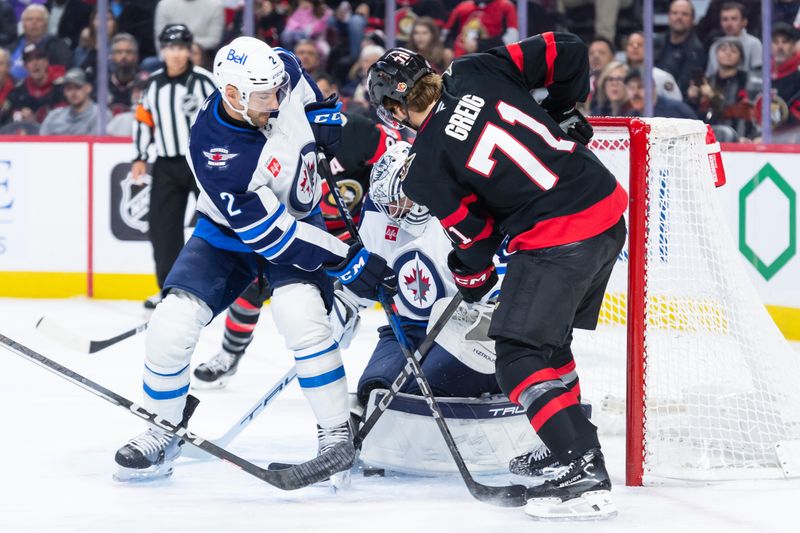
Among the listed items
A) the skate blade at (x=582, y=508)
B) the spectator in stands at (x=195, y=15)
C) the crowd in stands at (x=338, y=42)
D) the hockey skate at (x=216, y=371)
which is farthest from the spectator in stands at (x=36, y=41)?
the skate blade at (x=582, y=508)

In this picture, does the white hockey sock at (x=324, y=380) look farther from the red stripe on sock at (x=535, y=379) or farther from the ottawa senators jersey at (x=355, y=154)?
the ottawa senators jersey at (x=355, y=154)

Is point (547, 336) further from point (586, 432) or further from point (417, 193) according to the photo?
point (417, 193)

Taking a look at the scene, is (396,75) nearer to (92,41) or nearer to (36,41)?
(92,41)

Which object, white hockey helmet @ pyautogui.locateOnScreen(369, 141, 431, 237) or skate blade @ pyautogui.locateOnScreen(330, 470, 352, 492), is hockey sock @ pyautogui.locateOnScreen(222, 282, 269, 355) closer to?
white hockey helmet @ pyautogui.locateOnScreen(369, 141, 431, 237)

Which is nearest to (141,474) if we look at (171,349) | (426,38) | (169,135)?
(171,349)

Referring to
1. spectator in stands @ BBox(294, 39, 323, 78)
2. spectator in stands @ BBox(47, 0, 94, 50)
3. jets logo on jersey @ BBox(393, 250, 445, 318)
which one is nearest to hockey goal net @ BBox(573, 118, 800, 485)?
jets logo on jersey @ BBox(393, 250, 445, 318)

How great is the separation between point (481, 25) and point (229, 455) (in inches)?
149

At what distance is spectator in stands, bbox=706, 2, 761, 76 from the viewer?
5.34 meters

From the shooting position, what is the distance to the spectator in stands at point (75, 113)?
6234 millimetres

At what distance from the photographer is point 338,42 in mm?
6449

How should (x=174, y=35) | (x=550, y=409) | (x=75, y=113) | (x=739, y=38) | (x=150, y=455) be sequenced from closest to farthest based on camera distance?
(x=550, y=409) → (x=150, y=455) → (x=739, y=38) → (x=174, y=35) → (x=75, y=113)

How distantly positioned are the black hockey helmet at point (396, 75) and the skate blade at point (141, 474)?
1.03 metres

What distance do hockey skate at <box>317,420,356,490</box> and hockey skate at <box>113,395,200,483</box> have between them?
33 centimetres

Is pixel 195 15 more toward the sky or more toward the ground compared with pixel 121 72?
more toward the sky
